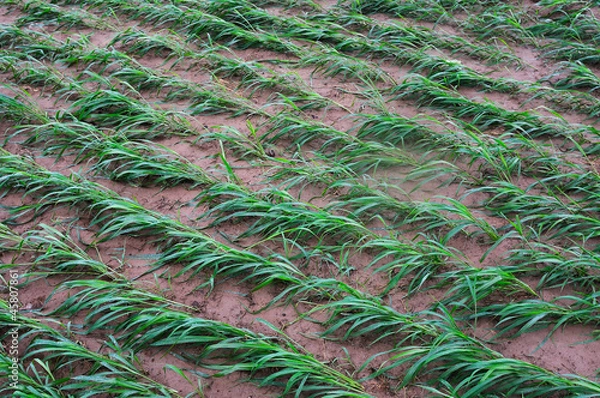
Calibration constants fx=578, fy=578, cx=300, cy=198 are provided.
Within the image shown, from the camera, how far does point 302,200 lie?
358 centimetres

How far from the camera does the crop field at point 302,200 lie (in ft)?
9.03

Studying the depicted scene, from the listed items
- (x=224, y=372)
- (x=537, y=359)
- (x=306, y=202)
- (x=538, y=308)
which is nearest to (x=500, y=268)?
(x=538, y=308)

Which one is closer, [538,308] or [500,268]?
[538,308]

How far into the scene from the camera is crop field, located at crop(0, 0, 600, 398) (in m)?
2.75

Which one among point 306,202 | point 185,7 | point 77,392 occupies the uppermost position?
point 185,7

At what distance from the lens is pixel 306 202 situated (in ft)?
11.6

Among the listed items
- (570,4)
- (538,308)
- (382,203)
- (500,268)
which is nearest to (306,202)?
(382,203)

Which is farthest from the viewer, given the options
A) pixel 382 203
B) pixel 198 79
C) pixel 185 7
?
pixel 185 7

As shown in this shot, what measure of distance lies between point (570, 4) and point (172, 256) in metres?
3.95

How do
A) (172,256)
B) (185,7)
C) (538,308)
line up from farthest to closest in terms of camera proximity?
(185,7) < (172,256) < (538,308)

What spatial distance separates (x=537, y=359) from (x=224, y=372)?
1465 millimetres

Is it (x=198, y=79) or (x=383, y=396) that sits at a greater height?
(x=198, y=79)

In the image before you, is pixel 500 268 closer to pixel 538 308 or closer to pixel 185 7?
pixel 538 308

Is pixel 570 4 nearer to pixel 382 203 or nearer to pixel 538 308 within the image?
pixel 382 203
